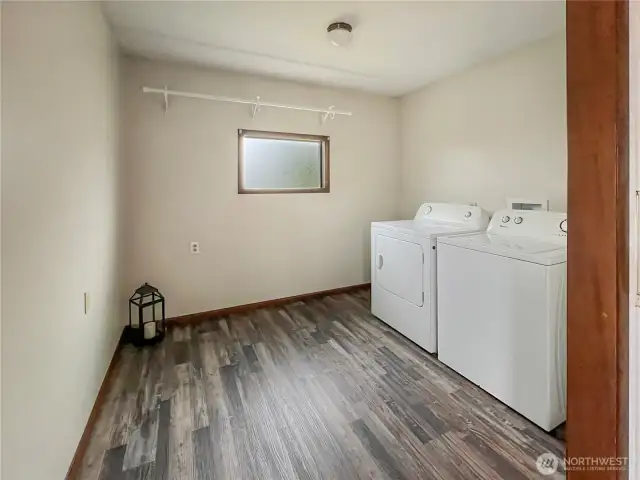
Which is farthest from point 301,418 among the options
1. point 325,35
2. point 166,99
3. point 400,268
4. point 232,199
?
point 166,99

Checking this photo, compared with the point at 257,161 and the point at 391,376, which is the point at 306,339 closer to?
the point at 391,376

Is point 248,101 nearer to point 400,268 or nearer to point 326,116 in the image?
point 326,116

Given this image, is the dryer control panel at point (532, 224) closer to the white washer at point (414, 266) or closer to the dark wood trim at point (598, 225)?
the white washer at point (414, 266)

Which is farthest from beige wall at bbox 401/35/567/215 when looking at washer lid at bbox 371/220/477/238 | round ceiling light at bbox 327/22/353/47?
round ceiling light at bbox 327/22/353/47

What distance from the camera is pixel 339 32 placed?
215 centimetres

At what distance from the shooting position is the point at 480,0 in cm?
193

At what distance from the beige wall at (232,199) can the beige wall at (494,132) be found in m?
0.52

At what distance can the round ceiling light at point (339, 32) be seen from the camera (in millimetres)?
2146

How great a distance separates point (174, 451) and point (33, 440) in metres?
0.64

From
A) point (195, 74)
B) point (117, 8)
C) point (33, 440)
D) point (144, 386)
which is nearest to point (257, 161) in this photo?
point (195, 74)

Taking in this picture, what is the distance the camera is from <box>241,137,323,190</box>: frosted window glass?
327 centimetres

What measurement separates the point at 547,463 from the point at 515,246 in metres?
1.08

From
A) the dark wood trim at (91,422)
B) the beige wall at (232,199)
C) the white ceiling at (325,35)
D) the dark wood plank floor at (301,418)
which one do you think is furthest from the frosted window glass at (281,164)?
the dark wood trim at (91,422)

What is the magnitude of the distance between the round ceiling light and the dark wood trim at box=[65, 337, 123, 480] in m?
2.68
